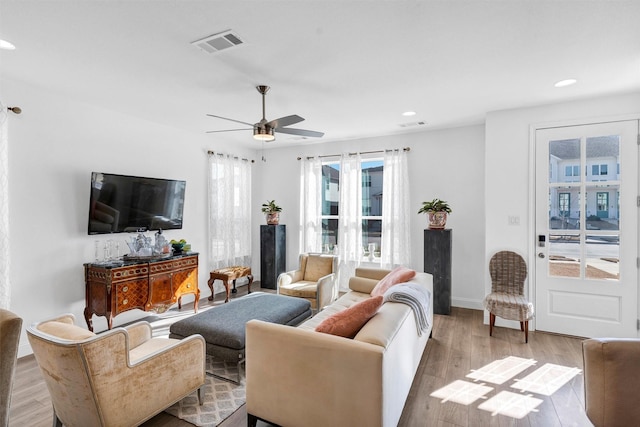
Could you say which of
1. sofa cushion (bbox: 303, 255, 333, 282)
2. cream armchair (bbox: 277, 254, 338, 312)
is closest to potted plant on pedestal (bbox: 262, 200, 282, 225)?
cream armchair (bbox: 277, 254, 338, 312)

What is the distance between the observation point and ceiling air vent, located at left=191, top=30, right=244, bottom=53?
6.98 feet

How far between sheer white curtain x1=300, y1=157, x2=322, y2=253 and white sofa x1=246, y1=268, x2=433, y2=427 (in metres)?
3.57

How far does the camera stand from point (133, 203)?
3830 millimetres

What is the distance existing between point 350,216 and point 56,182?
3.92m

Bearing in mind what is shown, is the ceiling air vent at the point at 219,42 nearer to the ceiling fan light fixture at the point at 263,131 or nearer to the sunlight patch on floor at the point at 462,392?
the ceiling fan light fixture at the point at 263,131

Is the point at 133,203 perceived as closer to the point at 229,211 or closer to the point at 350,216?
the point at 229,211

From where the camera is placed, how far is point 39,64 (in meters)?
2.57

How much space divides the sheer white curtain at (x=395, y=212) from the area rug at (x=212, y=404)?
302 centimetres

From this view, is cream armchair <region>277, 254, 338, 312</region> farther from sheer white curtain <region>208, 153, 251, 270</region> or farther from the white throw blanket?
the white throw blanket

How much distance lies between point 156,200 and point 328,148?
295 centimetres

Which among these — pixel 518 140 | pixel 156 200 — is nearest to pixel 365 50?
pixel 518 140

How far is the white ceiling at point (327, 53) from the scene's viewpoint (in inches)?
73.8

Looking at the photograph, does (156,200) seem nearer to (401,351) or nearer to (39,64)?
(39,64)

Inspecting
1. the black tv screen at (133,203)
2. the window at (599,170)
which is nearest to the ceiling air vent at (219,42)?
the black tv screen at (133,203)
